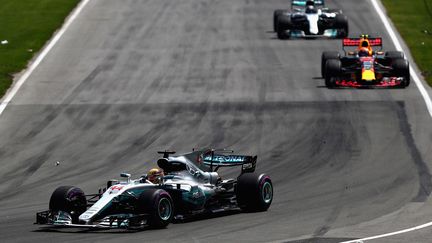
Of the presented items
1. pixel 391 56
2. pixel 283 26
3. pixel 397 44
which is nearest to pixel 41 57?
pixel 283 26

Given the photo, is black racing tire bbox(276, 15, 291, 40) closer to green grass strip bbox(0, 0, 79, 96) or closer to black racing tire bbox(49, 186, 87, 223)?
green grass strip bbox(0, 0, 79, 96)

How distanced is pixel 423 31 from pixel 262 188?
28.2 meters

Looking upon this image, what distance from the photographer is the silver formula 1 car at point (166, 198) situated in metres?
19.0

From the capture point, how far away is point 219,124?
108 feet

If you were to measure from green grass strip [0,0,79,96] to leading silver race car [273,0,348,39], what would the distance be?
10.4 m

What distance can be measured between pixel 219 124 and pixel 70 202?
13.5m

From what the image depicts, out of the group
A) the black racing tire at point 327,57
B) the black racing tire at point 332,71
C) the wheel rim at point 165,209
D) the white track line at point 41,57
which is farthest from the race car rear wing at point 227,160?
the black racing tire at point 327,57

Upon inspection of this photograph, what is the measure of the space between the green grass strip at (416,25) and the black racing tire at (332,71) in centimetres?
345

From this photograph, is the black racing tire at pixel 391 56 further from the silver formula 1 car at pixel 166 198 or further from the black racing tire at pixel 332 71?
the silver formula 1 car at pixel 166 198

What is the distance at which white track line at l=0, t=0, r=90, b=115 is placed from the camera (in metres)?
36.8

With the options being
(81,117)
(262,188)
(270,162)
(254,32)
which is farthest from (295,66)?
(262,188)

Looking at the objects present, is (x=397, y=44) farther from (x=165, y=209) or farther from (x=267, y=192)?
(x=165, y=209)

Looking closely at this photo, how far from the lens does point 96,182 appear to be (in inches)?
1017

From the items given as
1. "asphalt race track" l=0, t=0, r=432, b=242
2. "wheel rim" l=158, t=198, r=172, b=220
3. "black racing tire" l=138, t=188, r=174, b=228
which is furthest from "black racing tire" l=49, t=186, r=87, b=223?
"wheel rim" l=158, t=198, r=172, b=220
